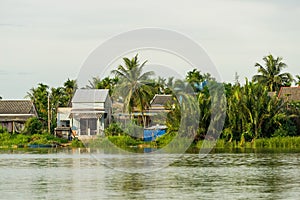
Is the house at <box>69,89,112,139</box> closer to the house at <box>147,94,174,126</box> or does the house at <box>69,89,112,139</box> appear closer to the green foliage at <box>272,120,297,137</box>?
the house at <box>147,94,174,126</box>

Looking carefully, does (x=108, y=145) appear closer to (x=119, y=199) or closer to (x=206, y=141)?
(x=206, y=141)

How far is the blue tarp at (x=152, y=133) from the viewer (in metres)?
43.9

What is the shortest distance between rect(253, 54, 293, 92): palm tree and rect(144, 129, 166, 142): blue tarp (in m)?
14.4

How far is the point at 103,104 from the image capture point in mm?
51125

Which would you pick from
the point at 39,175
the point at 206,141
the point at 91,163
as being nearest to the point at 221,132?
the point at 206,141

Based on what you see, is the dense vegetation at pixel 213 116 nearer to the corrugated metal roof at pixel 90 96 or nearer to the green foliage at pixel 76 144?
the green foliage at pixel 76 144

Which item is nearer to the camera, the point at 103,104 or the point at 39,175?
the point at 39,175

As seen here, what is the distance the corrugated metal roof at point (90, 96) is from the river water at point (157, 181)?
79.1 ft

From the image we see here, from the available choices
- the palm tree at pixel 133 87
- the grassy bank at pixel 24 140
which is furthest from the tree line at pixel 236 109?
the grassy bank at pixel 24 140

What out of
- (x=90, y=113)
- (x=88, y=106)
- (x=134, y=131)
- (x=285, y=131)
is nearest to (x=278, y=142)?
(x=285, y=131)

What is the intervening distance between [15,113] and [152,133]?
11.6m

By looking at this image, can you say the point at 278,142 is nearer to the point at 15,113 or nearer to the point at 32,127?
the point at 32,127

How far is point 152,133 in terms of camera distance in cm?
4519

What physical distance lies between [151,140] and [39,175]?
858 inches
